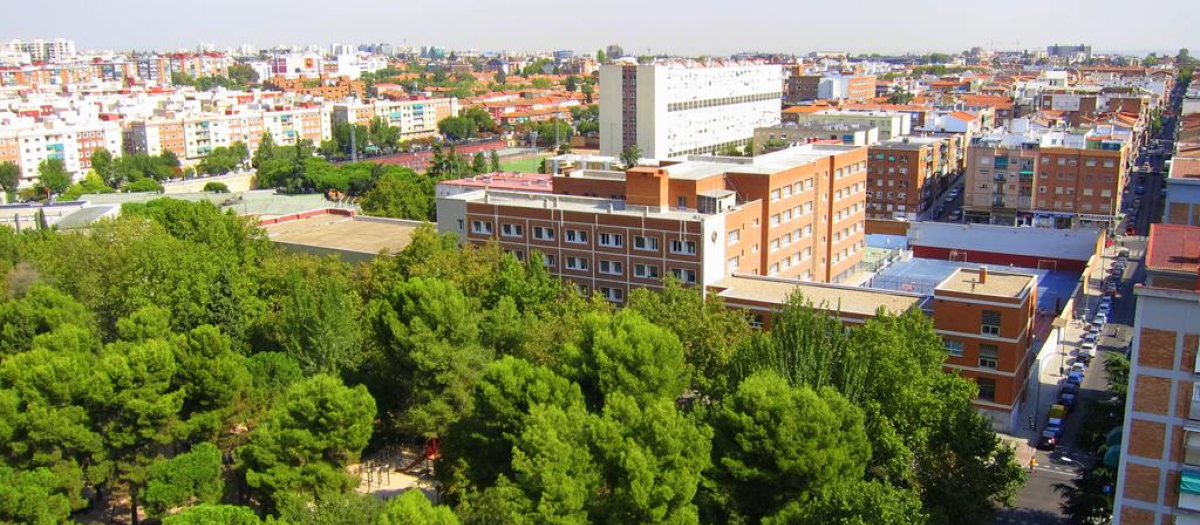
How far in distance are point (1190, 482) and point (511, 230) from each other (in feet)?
77.3

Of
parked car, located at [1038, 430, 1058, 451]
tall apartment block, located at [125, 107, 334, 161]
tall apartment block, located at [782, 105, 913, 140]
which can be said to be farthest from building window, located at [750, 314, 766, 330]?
tall apartment block, located at [125, 107, 334, 161]

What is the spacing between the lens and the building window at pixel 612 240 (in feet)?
105

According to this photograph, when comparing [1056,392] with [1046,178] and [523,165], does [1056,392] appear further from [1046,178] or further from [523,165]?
[523,165]

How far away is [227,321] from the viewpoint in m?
29.6

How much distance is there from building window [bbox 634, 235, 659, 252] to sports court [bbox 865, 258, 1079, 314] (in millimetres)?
10411

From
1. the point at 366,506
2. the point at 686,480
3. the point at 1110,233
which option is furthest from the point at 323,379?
the point at 1110,233

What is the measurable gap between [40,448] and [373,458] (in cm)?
776

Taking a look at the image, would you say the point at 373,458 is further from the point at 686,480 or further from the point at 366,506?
the point at 686,480

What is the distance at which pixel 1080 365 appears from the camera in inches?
1342

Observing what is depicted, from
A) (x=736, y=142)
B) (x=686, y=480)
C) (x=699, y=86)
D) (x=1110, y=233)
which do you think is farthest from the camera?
(x=736, y=142)

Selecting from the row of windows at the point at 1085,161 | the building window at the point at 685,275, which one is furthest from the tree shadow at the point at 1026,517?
the row of windows at the point at 1085,161

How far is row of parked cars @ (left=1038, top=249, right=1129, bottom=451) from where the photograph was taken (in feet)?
90.5

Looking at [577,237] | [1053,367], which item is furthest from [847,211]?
[577,237]

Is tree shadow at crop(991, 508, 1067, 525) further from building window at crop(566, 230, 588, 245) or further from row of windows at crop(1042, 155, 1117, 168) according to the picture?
row of windows at crop(1042, 155, 1117, 168)
